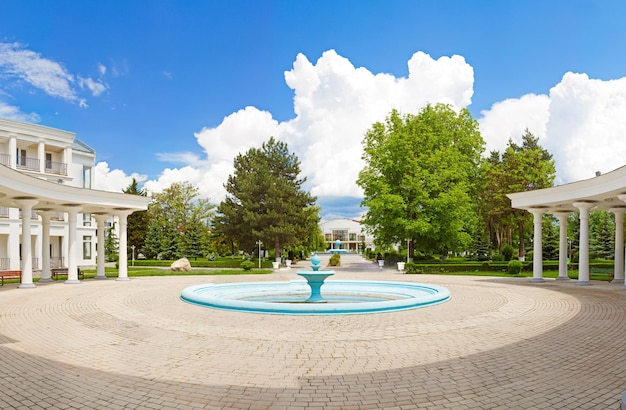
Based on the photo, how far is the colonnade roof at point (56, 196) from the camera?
2023 centimetres

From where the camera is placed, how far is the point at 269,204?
4175cm

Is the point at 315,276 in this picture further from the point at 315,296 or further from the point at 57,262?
the point at 57,262

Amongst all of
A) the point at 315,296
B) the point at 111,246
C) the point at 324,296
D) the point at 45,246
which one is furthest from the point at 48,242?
the point at 111,246

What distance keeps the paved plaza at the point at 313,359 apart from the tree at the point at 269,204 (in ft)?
87.4

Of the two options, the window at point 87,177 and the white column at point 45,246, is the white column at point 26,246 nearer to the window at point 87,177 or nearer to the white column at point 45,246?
the white column at point 45,246

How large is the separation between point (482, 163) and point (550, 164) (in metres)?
6.65

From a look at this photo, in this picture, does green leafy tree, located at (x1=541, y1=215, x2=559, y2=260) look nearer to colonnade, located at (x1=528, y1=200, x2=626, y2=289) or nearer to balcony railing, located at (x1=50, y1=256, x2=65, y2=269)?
colonnade, located at (x1=528, y1=200, x2=626, y2=289)

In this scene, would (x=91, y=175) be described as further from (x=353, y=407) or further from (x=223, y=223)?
(x=353, y=407)

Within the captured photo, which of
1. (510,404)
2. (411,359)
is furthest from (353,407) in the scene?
(411,359)

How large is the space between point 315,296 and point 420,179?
71.4 ft

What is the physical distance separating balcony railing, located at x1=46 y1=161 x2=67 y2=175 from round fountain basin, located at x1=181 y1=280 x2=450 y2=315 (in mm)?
26713

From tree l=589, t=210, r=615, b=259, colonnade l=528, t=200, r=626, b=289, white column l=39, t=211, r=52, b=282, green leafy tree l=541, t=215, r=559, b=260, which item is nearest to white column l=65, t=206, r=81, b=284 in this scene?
white column l=39, t=211, r=52, b=282

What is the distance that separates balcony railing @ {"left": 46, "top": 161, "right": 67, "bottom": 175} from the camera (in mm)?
39678

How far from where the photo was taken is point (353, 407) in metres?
5.82
